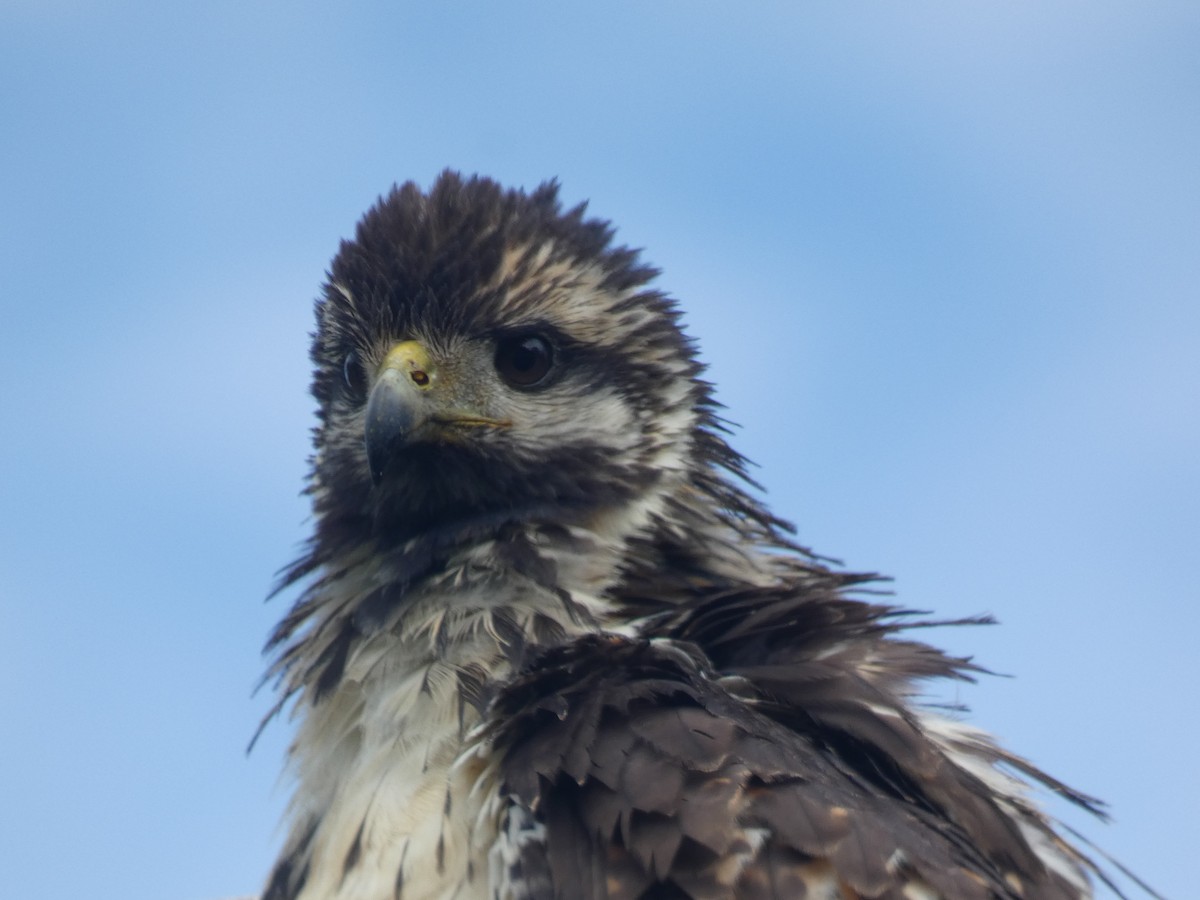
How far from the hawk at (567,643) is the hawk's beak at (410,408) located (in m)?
0.01

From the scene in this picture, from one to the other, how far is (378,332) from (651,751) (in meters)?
2.57

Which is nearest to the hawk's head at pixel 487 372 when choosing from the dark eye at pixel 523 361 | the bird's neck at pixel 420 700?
the dark eye at pixel 523 361

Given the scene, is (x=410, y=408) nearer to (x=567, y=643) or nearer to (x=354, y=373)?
(x=354, y=373)

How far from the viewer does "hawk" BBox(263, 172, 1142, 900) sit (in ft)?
14.7

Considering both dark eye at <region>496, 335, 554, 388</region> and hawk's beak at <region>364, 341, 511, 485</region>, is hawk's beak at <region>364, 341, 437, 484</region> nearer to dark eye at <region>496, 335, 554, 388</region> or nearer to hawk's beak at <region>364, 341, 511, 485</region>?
hawk's beak at <region>364, 341, 511, 485</region>

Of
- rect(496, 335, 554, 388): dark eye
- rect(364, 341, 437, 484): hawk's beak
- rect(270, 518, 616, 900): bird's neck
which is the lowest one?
rect(270, 518, 616, 900): bird's neck

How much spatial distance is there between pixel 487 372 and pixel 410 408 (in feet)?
1.53

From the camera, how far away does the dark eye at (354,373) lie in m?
6.79

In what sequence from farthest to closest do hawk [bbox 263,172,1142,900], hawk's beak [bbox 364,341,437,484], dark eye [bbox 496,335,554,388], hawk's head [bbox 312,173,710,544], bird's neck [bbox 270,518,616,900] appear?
dark eye [bbox 496,335,554,388]
hawk's head [bbox 312,173,710,544]
hawk's beak [bbox 364,341,437,484]
bird's neck [bbox 270,518,616,900]
hawk [bbox 263,172,1142,900]

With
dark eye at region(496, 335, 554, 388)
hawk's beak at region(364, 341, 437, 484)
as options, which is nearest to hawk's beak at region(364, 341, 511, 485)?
hawk's beak at region(364, 341, 437, 484)

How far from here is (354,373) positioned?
22.5ft

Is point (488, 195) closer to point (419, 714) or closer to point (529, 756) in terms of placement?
point (419, 714)

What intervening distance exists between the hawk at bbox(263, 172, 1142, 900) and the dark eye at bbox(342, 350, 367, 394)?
12mm

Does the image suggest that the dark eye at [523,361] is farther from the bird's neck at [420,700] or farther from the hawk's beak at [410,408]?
the bird's neck at [420,700]
